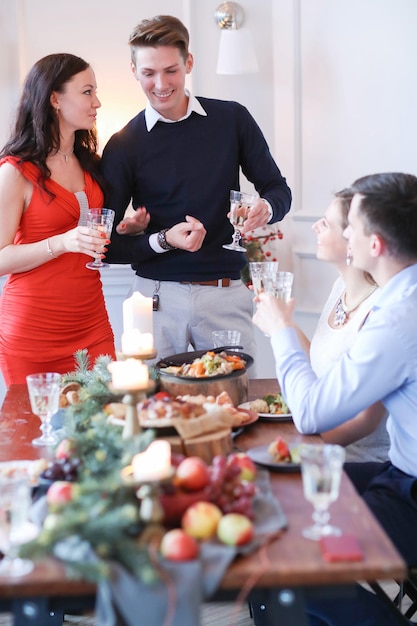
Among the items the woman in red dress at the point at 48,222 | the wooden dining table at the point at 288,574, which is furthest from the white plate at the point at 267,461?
the woman in red dress at the point at 48,222

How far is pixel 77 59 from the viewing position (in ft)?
9.96

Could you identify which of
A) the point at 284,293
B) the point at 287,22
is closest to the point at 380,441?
the point at 284,293

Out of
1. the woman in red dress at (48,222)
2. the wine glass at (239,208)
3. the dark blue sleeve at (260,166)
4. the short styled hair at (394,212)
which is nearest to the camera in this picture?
the short styled hair at (394,212)

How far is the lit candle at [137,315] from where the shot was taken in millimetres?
1954

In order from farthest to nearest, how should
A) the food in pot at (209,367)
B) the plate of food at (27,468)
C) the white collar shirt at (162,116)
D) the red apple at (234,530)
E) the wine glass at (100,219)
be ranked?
the white collar shirt at (162,116)
the wine glass at (100,219)
the food in pot at (209,367)
the plate of food at (27,468)
the red apple at (234,530)

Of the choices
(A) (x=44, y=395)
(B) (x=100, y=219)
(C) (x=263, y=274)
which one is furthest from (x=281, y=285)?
(B) (x=100, y=219)

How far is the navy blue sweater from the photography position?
127 inches

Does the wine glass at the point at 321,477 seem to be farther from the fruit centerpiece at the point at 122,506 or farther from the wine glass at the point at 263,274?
the wine glass at the point at 263,274

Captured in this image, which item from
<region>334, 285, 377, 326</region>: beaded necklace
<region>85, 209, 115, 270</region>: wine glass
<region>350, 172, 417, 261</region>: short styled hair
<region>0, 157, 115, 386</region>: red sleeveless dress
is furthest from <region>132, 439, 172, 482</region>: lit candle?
<region>0, 157, 115, 386</region>: red sleeveless dress

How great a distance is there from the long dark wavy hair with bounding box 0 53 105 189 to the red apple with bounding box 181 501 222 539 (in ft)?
5.94

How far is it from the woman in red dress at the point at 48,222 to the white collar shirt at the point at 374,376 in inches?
45.8

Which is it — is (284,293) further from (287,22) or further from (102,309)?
(287,22)

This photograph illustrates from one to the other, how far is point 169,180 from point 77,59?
557 millimetres

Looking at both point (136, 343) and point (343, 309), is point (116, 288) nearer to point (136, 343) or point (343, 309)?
point (343, 309)
